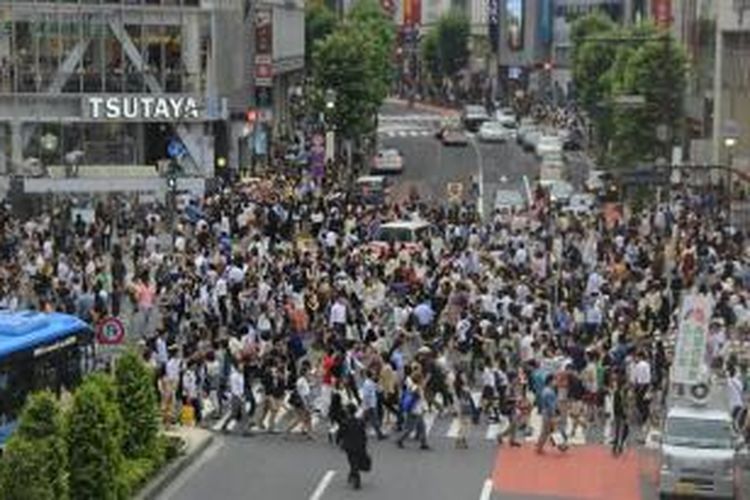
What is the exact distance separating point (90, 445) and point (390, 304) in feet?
51.3

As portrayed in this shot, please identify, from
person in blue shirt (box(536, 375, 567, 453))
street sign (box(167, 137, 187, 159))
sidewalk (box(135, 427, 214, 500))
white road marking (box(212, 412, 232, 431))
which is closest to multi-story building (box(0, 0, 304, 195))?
street sign (box(167, 137, 187, 159))

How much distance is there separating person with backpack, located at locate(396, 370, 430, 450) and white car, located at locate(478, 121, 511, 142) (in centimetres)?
6933

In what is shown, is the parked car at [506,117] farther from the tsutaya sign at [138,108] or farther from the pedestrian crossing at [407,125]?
the tsutaya sign at [138,108]

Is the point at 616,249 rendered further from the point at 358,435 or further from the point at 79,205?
the point at 358,435

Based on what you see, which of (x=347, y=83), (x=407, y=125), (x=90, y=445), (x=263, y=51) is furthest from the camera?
(x=407, y=125)

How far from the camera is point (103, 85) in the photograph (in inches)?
2447

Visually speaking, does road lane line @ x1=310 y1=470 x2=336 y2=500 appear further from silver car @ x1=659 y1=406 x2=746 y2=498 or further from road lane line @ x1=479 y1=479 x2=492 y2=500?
silver car @ x1=659 y1=406 x2=746 y2=498

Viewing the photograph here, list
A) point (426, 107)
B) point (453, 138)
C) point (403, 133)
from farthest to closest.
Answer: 1. point (426, 107)
2. point (403, 133)
3. point (453, 138)

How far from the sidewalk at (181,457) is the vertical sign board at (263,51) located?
4700cm

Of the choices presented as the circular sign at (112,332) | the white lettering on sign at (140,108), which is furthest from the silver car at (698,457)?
the white lettering on sign at (140,108)

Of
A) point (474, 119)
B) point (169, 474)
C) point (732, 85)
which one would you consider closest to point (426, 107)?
point (474, 119)

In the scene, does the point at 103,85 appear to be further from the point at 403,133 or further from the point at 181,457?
the point at 403,133

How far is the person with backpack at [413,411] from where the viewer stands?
90.9 feet

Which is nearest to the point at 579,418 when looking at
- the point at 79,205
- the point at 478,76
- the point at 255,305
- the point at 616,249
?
the point at 255,305
